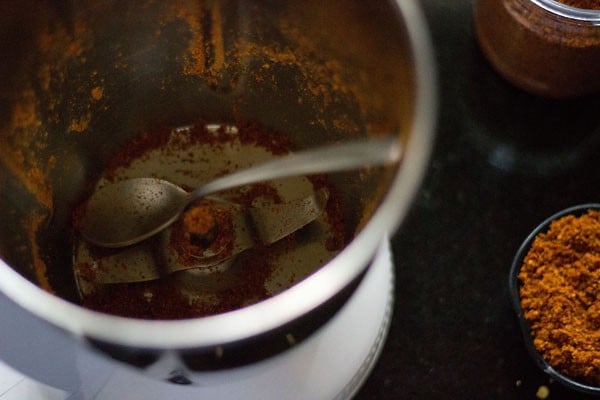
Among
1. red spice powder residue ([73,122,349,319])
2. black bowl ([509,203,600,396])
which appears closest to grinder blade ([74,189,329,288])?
red spice powder residue ([73,122,349,319])

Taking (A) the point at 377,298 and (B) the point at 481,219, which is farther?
(B) the point at 481,219

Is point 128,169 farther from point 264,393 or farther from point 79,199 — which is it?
point 264,393

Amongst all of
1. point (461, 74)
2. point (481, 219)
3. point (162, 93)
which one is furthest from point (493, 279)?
point (162, 93)

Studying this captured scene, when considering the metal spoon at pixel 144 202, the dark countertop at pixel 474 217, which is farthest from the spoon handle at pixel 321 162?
the dark countertop at pixel 474 217

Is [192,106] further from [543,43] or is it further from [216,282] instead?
[543,43]

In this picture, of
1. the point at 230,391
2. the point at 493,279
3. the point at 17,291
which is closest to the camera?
the point at 17,291

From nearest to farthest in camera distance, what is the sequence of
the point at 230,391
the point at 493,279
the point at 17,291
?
the point at 17,291, the point at 230,391, the point at 493,279
